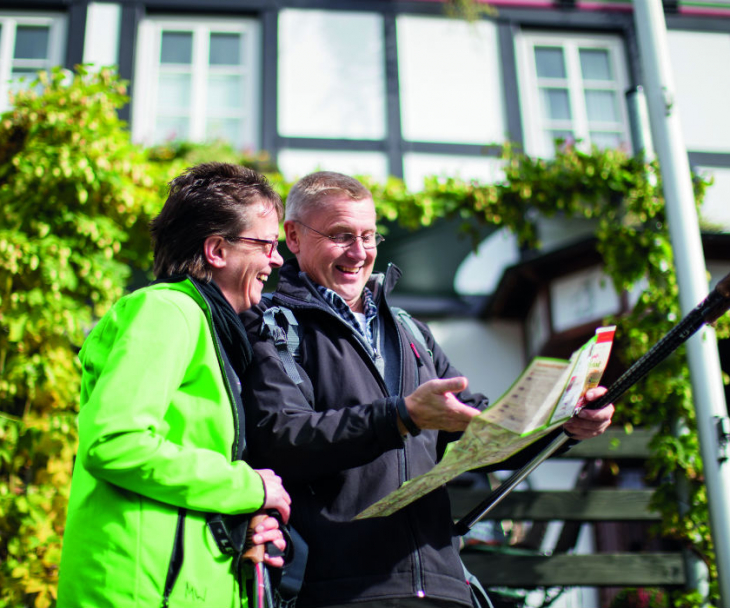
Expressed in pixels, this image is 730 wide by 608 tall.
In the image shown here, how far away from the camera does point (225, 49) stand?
8.00 meters

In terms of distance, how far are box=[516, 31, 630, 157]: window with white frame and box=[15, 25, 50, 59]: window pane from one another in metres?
4.41

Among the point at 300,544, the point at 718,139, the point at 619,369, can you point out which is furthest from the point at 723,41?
the point at 300,544

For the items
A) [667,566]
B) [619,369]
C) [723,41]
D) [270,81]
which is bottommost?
[667,566]

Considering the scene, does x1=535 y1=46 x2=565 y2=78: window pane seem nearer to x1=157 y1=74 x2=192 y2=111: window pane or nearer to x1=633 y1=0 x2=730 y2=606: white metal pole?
x1=157 y1=74 x2=192 y2=111: window pane

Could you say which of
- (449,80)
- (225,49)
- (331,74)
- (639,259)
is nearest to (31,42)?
(225,49)

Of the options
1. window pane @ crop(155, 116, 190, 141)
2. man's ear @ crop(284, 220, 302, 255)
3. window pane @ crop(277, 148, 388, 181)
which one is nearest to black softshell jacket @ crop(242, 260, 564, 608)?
man's ear @ crop(284, 220, 302, 255)

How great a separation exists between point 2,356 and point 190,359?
2.68 metres

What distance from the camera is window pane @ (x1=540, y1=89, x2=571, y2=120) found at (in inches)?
317

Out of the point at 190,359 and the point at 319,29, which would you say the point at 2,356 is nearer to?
the point at 190,359

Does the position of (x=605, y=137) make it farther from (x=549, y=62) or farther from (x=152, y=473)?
(x=152, y=473)

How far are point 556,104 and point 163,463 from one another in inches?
283

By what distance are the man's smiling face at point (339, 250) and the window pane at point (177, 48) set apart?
602cm

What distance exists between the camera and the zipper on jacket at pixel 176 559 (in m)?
1.58

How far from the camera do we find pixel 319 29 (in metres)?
8.07
